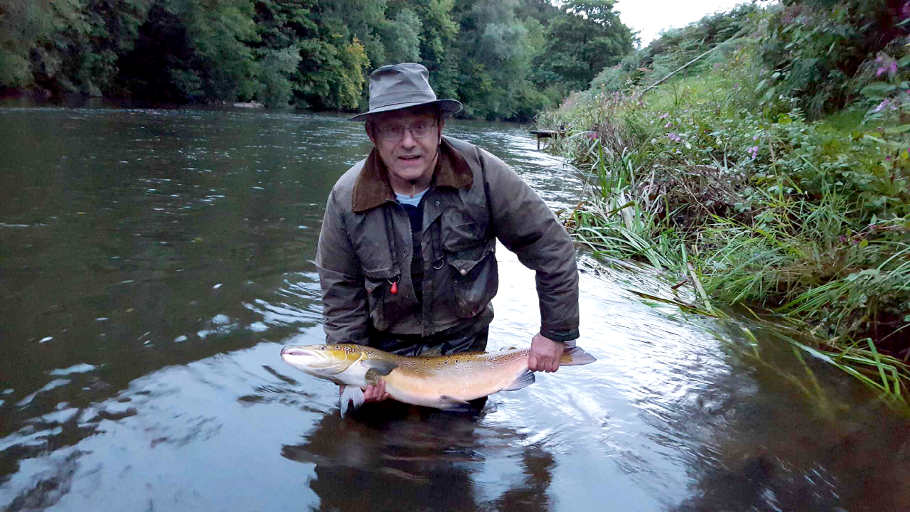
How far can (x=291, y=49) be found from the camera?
35.0 metres

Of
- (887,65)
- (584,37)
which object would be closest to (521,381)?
(887,65)

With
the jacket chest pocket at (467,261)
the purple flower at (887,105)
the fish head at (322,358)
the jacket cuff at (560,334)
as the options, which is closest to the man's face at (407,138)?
the jacket chest pocket at (467,261)

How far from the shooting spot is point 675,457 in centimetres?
316

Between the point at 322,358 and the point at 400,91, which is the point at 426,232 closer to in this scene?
the point at 400,91

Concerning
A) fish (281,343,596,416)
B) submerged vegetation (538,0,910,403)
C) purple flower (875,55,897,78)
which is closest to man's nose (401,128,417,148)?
fish (281,343,596,416)

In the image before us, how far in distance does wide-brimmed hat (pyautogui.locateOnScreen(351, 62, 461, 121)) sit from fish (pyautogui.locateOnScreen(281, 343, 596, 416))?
114 cm

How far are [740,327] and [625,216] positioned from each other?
2299mm

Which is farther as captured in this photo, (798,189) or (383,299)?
(798,189)

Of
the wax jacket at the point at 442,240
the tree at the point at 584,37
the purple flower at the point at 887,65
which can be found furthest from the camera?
the tree at the point at 584,37

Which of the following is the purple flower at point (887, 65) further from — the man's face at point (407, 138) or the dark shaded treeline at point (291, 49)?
the dark shaded treeline at point (291, 49)

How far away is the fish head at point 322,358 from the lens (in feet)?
9.20

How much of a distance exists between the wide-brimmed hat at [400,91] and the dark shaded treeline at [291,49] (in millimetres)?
23338

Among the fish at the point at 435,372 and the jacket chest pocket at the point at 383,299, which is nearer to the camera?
the fish at the point at 435,372

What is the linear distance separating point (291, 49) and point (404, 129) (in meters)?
35.0
